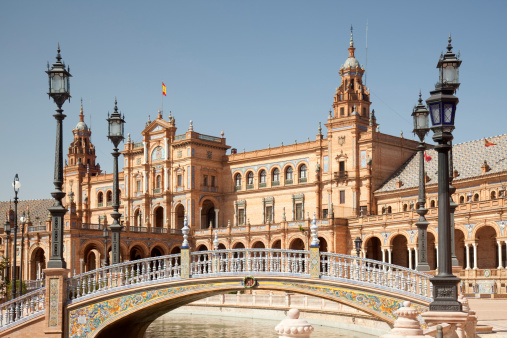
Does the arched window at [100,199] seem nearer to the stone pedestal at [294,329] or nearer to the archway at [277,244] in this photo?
the archway at [277,244]

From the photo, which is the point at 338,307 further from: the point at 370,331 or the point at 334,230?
the point at 334,230

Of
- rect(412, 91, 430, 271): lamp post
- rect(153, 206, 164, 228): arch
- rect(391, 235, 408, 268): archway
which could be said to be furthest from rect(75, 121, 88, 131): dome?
rect(412, 91, 430, 271): lamp post

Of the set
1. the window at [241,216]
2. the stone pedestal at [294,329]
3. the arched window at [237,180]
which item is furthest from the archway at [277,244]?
the stone pedestal at [294,329]

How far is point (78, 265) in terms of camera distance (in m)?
58.8

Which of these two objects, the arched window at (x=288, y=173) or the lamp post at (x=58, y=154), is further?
the arched window at (x=288, y=173)

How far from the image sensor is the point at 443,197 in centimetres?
1262

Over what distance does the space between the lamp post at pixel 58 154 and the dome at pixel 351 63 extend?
45.3 meters

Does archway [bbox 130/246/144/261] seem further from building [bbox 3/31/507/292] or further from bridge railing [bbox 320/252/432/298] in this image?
bridge railing [bbox 320/252/432/298]

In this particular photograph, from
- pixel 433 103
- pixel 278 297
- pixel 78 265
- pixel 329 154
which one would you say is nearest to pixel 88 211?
pixel 78 265

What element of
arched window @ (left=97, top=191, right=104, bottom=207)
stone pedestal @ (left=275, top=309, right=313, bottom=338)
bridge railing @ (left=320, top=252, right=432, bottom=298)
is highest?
arched window @ (left=97, top=191, right=104, bottom=207)

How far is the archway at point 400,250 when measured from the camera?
55281mm

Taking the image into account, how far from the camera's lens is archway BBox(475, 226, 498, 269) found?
47688mm

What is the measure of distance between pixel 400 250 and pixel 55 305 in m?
39.8

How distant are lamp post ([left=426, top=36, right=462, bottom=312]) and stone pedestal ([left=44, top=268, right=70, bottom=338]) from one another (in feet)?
36.0
